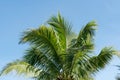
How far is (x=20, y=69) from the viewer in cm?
1852

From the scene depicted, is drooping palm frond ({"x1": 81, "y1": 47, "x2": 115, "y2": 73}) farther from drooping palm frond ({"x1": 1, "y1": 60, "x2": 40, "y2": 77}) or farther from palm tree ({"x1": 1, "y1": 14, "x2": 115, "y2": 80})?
drooping palm frond ({"x1": 1, "y1": 60, "x2": 40, "y2": 77})

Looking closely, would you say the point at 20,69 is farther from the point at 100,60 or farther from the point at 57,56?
the point at 100,60

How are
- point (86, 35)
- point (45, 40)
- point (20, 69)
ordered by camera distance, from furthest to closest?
1. point (86, 35)
2. point (45, 40)
3. point (20, 69)

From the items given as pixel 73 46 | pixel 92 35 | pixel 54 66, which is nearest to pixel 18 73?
pixel 54 66

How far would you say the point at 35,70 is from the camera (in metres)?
19.0

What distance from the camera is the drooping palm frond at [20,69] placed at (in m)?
18.0

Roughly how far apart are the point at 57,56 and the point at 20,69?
1.99 m

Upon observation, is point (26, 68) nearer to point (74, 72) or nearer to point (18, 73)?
point (18, 73)

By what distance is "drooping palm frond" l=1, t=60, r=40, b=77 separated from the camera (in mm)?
18017

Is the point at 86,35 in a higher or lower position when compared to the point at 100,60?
higher

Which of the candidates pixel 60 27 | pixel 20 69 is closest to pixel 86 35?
pixel 60 27

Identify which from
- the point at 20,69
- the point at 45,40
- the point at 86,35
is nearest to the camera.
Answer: the point at 20,69

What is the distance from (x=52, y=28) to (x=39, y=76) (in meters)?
2.59

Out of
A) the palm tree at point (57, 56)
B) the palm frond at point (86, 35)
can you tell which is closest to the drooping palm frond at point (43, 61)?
the palm tree at point (57, 56)
